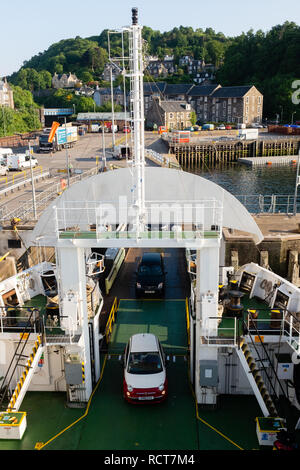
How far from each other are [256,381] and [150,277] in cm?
756

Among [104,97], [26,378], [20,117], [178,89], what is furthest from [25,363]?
[104,97]

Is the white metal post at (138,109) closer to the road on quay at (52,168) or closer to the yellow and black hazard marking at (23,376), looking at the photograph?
the yellow and black hazard marking at (23,376)

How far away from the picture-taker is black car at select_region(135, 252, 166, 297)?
1670 centimetres

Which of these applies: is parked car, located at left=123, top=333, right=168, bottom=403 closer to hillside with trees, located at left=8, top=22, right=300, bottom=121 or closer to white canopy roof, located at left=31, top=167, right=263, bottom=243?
white canopy roof, located at left=31, top=167, right=263, bottom=243

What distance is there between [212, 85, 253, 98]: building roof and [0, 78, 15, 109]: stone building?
54.4m

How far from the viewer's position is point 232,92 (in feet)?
359

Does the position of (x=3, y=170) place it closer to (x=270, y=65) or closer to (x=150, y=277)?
(x=150, y=277)

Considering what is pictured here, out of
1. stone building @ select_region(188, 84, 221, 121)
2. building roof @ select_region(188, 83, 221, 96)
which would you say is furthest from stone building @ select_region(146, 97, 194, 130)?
stone building @ select_region(188, 84, 221, 121)

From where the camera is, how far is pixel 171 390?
464 inches

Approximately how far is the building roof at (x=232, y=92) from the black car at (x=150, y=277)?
3861 inches

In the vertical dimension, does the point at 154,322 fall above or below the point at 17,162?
below

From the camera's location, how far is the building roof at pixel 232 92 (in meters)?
107
